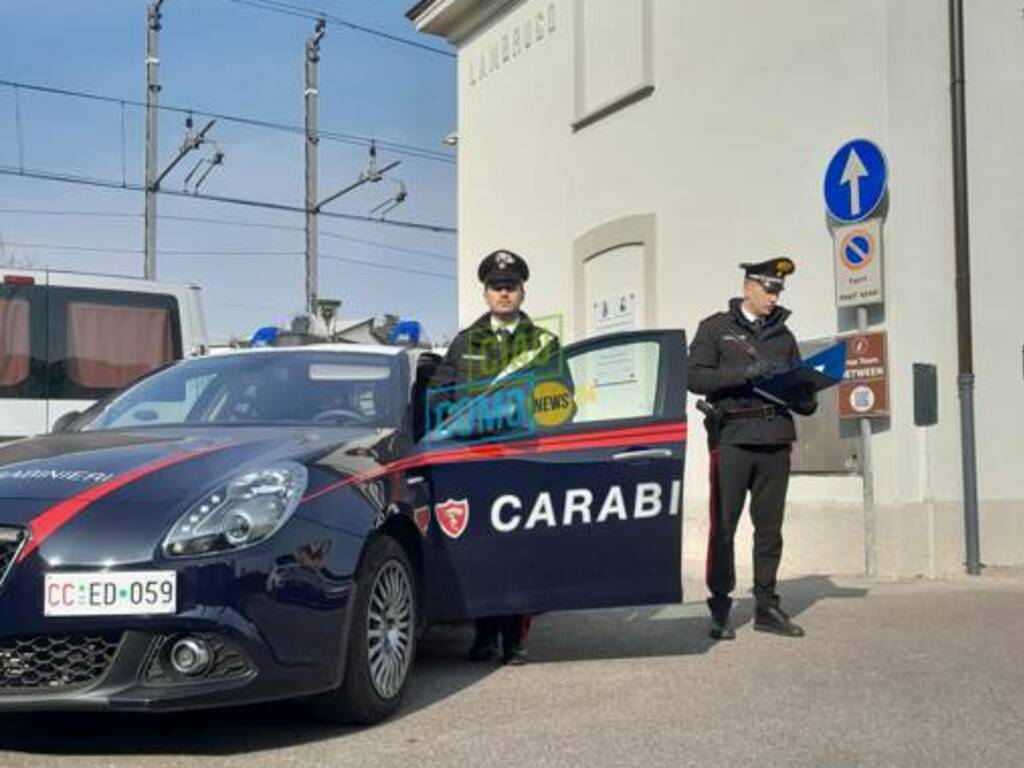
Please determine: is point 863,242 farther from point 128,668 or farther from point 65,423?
point 128,668

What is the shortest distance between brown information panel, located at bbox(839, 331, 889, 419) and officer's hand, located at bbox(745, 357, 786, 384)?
2626mm

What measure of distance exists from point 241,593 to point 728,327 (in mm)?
3347

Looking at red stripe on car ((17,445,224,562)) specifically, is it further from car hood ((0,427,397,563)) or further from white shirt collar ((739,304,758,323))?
white shirt collar ((739,304,758,323))

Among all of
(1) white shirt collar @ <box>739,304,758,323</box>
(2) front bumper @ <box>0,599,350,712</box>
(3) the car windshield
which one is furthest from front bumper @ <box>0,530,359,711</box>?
(1) white shirt collar @ <box>739,304,758,323</box>

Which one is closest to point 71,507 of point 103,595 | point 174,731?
point 103,595

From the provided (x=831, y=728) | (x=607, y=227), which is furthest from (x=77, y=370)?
(x=831, y=728)

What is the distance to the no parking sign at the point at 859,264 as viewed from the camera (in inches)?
339

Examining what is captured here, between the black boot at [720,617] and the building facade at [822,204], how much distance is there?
2.53 m

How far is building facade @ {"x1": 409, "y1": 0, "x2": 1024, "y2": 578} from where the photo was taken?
874cm

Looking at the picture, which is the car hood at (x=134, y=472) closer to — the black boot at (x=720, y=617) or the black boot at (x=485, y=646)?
the black boot at (x=485, y=646)

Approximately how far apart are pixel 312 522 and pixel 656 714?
1596 millimetres

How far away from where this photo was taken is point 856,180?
8695 mm

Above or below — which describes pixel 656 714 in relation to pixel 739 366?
below

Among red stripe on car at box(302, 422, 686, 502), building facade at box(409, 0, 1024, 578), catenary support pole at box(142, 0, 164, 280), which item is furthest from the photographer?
catenary support pole at box(142, 0, 164, 280)
